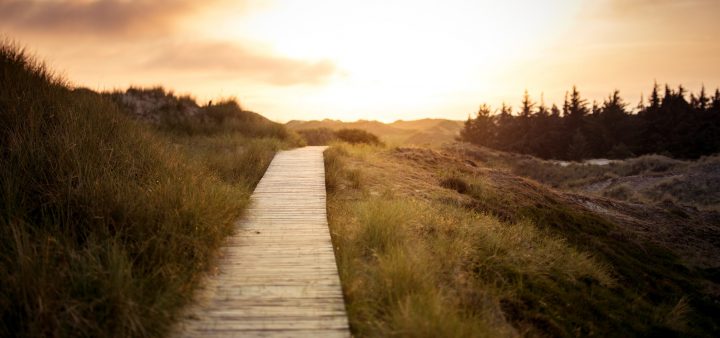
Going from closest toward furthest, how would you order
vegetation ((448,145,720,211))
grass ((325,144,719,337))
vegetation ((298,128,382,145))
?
grass ((325,144,719,337))
vegetation ((448,145,720,211))
vegetation ((298,128,382,145))

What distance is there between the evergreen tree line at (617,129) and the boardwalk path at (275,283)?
38348mm

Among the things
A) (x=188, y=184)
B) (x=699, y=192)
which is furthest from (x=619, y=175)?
(x=188, y=184)

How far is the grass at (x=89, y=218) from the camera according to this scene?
300 centimetres

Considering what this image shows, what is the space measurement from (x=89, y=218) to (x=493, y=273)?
4.58 meters

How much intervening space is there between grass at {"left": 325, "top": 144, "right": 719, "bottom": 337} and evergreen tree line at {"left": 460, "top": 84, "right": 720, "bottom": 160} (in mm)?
33992

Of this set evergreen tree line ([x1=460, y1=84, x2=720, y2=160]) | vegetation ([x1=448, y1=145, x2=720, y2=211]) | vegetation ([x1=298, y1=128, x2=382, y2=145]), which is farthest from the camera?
evergreen tree line ([x1=460, y1=84, x2=720, y2=160])

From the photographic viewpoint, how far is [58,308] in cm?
297

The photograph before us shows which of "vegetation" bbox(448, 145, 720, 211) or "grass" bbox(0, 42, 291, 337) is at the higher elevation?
"grass" bbox(0, 42, 291, 337)

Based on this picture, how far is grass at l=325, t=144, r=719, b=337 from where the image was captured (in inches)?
145

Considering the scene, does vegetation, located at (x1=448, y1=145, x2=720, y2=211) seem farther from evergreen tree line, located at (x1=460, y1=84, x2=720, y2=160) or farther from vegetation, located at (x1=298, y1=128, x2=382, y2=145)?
evergreen tree line, located at (x1=460, y1=84, x2=720, y2=160)

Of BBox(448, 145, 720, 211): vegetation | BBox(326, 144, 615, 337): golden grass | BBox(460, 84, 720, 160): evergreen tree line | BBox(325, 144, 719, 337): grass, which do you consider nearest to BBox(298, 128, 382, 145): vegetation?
BBox(448, 145, 720, 211): vegetation

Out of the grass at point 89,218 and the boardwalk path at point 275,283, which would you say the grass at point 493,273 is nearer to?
the boardwalk path at point 275,283

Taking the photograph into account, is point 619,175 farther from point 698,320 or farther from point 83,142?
point 83,142

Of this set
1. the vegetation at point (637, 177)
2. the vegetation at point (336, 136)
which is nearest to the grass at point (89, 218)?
the vegetation at point (336, 136)
